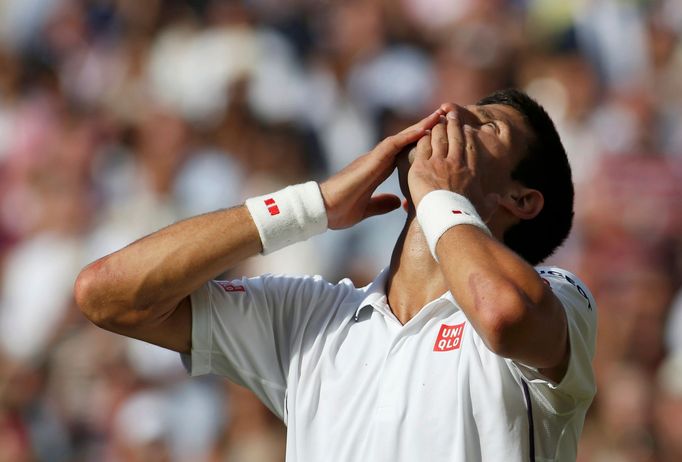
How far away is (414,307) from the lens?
3.28 metres

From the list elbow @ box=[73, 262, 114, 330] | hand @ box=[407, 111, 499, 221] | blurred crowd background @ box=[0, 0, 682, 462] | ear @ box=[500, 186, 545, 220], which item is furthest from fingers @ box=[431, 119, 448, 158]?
blurred crowd background @ box=[0, 0, 682, 462]

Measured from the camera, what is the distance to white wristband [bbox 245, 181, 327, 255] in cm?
322

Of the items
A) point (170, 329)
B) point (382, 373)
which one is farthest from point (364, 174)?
point (170, 329)

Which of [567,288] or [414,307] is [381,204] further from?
[567,288]

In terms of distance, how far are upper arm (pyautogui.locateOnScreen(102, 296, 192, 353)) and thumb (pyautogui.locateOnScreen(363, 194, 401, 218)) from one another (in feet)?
2.10

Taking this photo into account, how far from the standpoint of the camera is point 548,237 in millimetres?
3584

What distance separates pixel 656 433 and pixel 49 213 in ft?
14.5

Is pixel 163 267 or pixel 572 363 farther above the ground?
→ pixel 163 267

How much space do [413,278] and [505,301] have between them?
2.17 ft

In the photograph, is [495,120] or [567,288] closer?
[567,288]

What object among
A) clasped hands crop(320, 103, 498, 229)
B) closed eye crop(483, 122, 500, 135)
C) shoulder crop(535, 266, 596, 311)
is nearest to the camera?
shoulder crop(535, 266, 596, 311)

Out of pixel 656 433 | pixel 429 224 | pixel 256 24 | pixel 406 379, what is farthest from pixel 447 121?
pixel 256 24

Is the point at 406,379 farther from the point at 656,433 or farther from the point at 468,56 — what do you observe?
the point at 468,56

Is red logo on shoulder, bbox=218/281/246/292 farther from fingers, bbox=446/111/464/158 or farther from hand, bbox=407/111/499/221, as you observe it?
fingers, bbox=446/111/464/158
